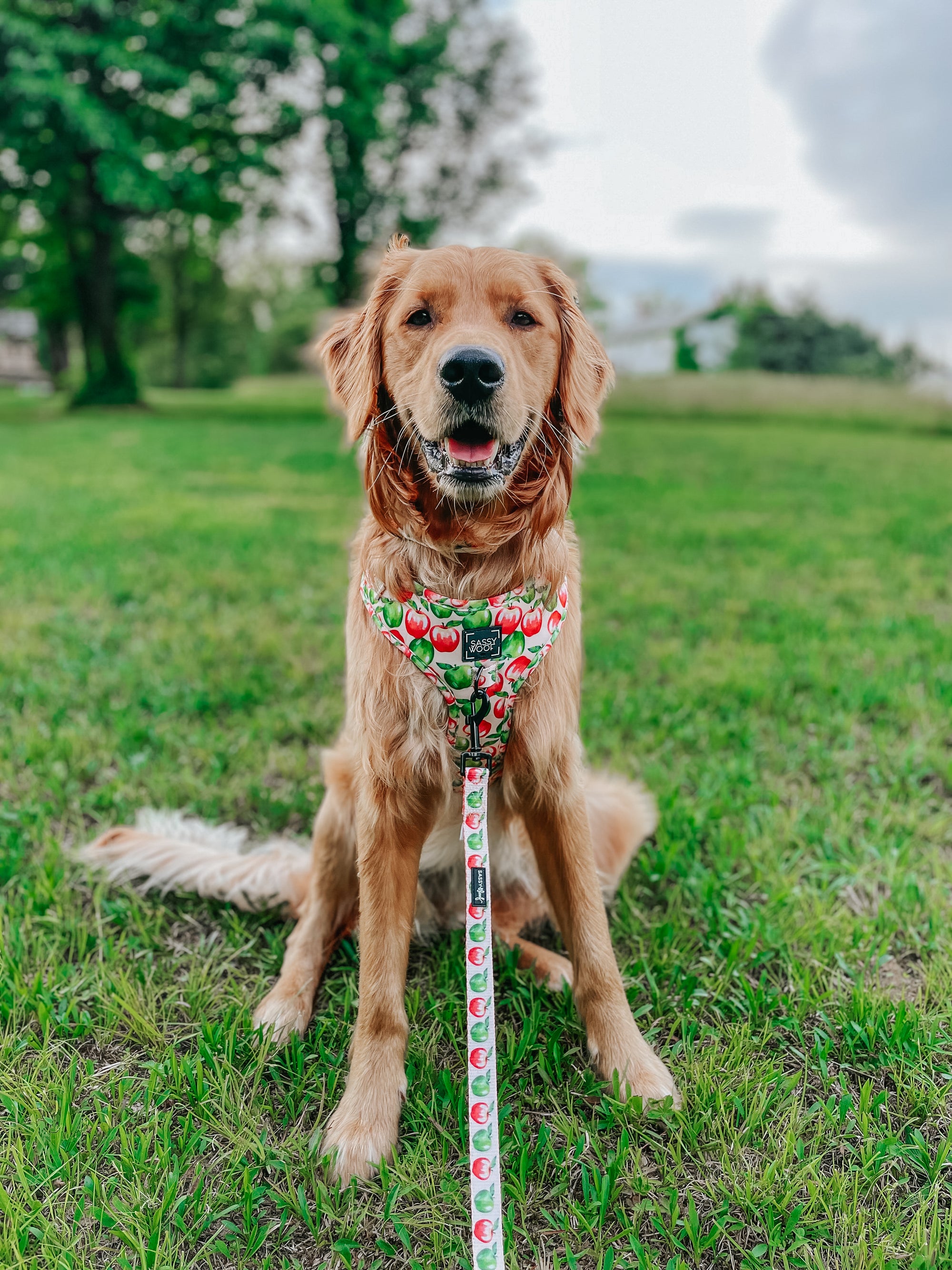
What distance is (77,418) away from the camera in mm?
19828

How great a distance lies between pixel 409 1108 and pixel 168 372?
54333 mm

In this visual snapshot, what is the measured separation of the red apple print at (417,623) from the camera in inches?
75.2

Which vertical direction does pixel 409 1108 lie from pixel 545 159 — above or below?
below

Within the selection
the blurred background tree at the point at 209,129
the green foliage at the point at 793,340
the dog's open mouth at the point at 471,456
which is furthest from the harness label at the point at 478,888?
the green foliage at the point at 793,340

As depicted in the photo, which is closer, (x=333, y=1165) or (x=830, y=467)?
(x=333, y=1165)

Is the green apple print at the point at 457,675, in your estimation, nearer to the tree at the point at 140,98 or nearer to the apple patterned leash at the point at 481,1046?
the apple patterned leash at the point at 481,1046

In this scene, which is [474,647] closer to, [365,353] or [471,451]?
[471,451]

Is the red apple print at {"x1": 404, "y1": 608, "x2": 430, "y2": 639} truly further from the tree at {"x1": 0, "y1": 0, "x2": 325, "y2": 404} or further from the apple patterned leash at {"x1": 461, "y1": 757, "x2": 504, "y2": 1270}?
the tree at {"x1": 0, "y1": 0, "x2": 325, "y2": 404}

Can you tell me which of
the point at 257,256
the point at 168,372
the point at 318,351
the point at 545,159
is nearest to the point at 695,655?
the point at 318,351

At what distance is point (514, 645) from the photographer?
1.93 metres

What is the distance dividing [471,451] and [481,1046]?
1.22m

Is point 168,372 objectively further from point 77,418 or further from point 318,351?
point 318,351

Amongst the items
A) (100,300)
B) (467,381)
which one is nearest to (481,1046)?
(467,381)

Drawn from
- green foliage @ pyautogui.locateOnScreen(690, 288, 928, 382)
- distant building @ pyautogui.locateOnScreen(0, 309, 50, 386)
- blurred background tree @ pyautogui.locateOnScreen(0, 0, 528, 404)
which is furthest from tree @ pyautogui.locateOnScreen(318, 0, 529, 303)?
distant building @ pyautogui.locateOnScreen(0, 309, 50, 386)
